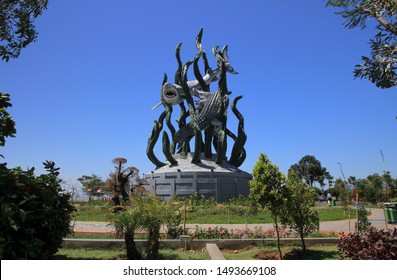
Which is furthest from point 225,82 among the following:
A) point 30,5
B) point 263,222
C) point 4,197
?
point 4,197

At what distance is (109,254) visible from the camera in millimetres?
8906

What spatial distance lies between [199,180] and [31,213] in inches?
1034

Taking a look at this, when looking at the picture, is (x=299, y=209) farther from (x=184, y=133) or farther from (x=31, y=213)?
(x=184, y=133)

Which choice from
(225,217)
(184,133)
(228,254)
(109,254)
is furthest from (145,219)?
(184,133)

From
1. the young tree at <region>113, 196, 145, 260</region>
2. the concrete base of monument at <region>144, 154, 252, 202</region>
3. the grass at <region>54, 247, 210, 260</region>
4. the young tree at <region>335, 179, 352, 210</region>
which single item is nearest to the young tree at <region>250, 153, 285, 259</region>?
the grass at <region>54, 247, 210, 260</region>

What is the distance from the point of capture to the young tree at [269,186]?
29.3 ft

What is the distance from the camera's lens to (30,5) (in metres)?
6.80

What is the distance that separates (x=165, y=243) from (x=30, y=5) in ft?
24.5

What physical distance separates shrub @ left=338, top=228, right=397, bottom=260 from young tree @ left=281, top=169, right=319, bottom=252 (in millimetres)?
2409

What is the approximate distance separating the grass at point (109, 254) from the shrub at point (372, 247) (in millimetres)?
3333

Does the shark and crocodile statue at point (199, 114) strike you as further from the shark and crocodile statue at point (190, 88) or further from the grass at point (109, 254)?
the grass at point (109, 254)

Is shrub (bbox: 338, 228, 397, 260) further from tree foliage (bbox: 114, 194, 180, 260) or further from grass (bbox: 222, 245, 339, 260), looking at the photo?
tree foliage (bbox: 114, 194, 180, 260)

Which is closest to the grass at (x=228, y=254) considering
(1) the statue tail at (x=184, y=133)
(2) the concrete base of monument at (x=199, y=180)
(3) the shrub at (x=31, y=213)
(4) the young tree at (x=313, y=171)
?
(3) the shrub at (x=31, y=213)
